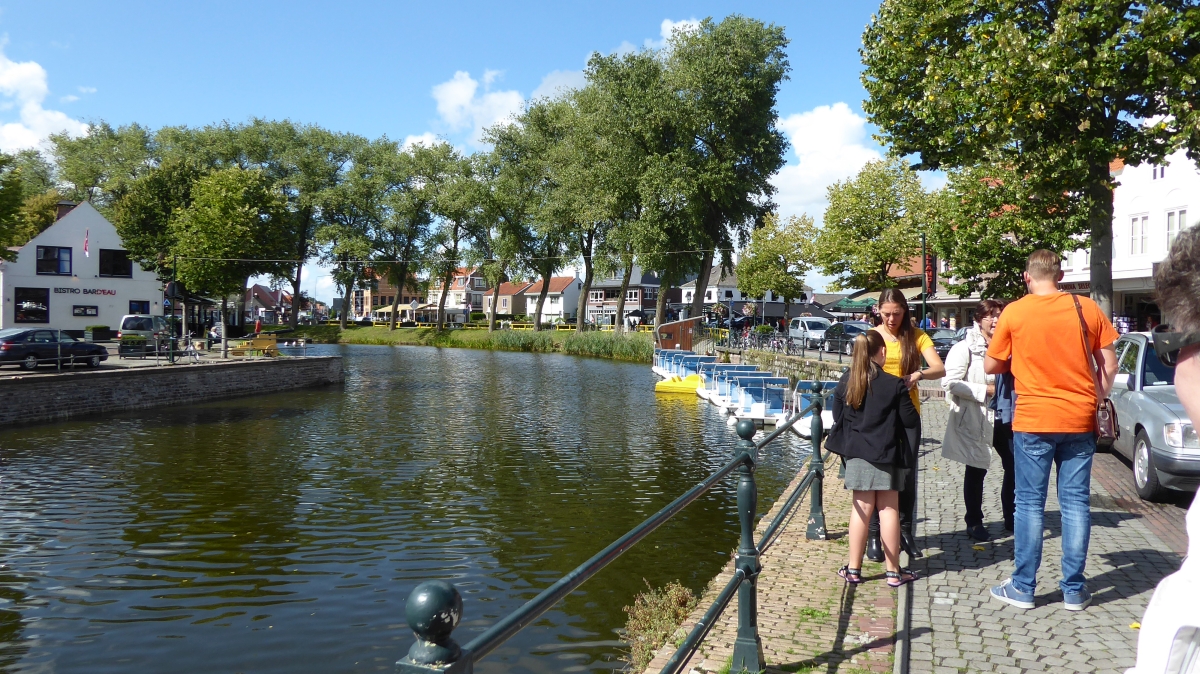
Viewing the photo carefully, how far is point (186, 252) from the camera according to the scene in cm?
3359

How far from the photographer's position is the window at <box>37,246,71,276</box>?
46312 mm

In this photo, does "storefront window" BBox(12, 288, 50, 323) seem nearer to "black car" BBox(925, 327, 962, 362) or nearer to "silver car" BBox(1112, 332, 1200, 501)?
"black car" BBox(925, 327, 962, 362)

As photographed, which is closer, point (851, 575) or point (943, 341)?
point (851, 575)

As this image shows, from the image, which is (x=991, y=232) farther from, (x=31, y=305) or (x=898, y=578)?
(x=31, y=305)

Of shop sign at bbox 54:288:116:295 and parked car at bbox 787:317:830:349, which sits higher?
shop sign at bbox 54:288:116:295

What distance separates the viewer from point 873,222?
43.8 metres

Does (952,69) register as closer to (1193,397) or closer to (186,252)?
(1193,397)

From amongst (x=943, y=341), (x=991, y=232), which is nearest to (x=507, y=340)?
(x=943, y=341)

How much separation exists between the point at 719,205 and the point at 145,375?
96.9 feet

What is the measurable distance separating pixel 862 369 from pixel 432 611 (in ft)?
13.5

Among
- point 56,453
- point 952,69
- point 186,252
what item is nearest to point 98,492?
point 56,453

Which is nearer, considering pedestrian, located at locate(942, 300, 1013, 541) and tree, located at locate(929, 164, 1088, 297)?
pedestrian, located at locate(942, 300, 1013, 541)

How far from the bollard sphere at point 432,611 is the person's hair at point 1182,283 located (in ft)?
6.11

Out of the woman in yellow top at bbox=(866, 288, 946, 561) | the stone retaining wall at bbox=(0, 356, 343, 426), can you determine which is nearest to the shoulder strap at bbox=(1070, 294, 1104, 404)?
the woman in yellow top at bbox=(866, 288, 946, 561)
